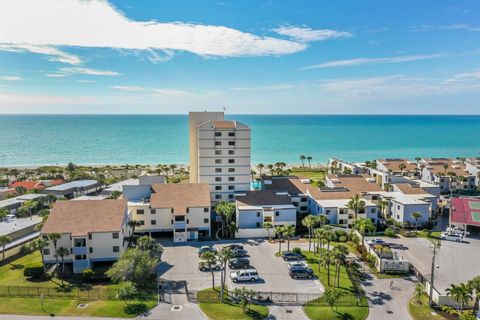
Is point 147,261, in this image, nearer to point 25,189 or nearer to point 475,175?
point 25,189

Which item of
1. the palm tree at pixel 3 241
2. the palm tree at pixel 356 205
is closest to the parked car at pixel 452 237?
the palm tree at pixel 356 205

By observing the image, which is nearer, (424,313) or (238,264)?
(424,313)

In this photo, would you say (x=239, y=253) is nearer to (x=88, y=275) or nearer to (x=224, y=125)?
(x=88, y=275)

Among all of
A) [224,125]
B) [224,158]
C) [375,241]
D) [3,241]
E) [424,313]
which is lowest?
[424,313]

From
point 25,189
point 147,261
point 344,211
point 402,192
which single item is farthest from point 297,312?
point 25,189

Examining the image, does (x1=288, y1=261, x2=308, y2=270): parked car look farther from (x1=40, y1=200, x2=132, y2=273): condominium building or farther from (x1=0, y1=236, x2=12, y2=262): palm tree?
(x1=0, y1=236, x2=12, y2=262): palm tree

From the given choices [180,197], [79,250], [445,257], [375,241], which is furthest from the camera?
[180,197]

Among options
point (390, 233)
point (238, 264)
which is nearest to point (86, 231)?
point (238, 264)
